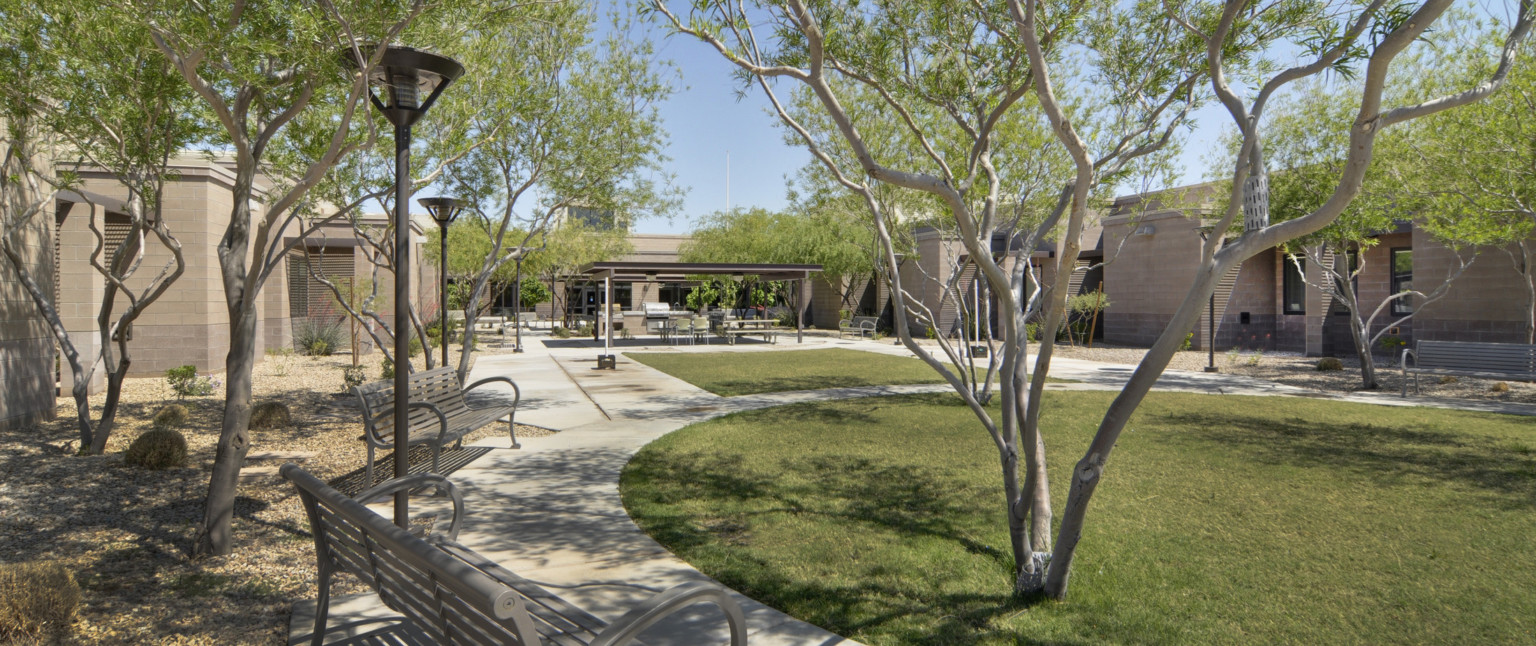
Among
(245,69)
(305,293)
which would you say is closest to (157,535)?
(245,69)

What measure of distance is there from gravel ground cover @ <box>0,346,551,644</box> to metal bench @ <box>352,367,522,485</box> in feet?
2.28

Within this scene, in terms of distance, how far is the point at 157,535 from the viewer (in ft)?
16.4

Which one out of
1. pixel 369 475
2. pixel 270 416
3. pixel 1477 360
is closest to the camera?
pixel 369 475

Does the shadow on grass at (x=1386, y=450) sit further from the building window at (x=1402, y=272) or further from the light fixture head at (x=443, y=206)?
the building window at (x=1402, y=272)

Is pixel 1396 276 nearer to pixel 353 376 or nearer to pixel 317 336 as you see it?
pixel 353 376

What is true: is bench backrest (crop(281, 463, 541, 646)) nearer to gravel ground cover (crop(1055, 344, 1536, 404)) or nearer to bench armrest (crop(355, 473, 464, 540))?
bench armrest (crop(355, 473, 464, 540))

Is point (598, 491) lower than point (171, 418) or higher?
lower

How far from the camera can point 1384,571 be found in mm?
4531

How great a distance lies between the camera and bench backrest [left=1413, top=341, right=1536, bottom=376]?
39.9 feet

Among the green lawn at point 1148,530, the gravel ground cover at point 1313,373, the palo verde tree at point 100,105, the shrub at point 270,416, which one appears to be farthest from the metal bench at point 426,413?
the gravel ground cover at point 1313,373

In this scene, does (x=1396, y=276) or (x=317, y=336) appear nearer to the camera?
(x=1396, y=276)

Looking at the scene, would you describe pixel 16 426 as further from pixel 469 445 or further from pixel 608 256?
pixel 608 256

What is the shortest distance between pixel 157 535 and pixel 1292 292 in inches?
1049

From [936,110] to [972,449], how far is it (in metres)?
3.66
